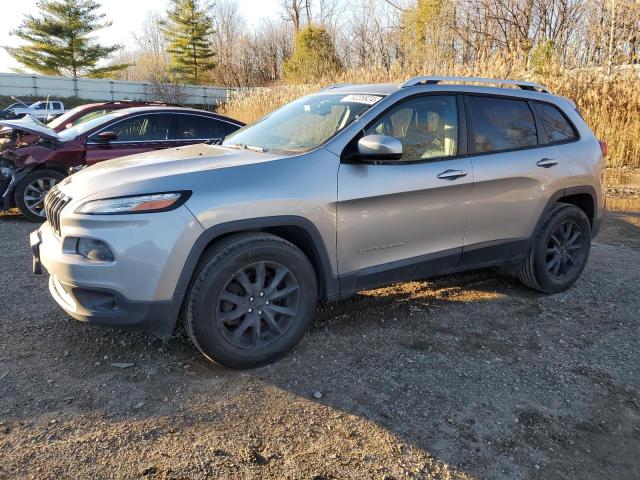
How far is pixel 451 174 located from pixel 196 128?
5116 millimetres

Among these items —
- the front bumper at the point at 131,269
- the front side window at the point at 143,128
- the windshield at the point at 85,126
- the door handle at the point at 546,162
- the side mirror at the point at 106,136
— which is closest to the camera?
the front bumper at the point at 131,269

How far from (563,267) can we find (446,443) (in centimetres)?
281

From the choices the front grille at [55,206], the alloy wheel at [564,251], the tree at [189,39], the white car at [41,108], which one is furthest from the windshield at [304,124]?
the tree at [189,39]

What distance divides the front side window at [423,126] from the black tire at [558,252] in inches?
50.5

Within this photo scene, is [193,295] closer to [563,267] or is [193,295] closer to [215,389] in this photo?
[215,389]

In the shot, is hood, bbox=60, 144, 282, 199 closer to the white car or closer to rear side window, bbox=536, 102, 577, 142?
rear side window, bbox=536, 102, 577, 142

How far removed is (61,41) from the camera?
46031mm

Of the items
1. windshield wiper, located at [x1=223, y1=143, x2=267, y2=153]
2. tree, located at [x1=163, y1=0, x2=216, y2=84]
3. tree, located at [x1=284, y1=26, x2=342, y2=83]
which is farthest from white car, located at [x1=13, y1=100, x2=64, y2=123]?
windshield wiper, located at [x1=223, y1=143, x2=267, y2=153]

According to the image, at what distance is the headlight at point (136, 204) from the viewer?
285 centimetres

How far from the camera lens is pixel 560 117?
15.4 feet

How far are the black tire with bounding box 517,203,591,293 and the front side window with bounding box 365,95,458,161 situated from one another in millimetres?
1282

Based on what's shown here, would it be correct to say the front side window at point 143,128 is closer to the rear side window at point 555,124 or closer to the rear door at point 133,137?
the rear door at point 133,137

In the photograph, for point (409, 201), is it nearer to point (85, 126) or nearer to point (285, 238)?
point (285, 238)

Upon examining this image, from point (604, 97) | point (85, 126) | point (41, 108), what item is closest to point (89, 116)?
point (85, 126)
